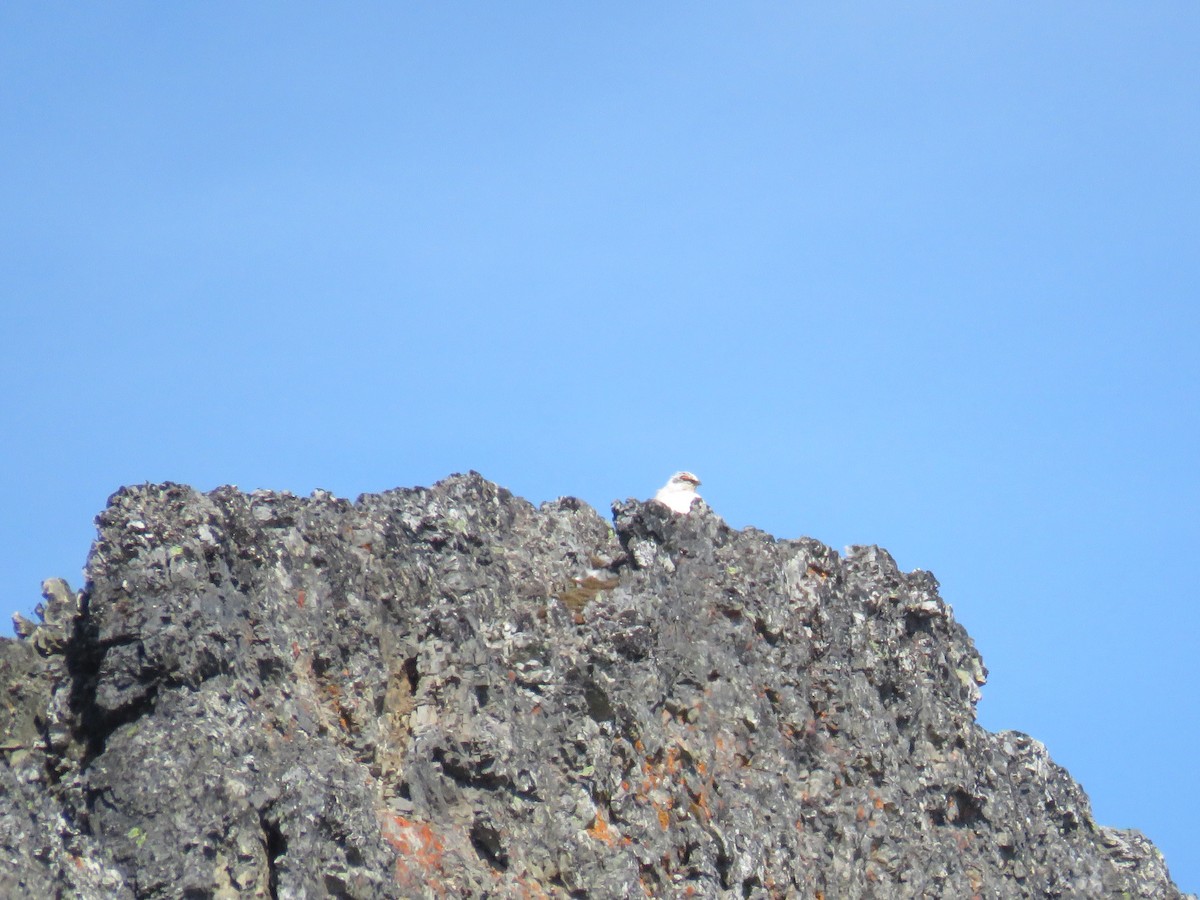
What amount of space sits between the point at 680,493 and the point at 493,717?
7.24 m

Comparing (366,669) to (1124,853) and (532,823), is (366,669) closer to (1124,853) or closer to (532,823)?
(532,823)

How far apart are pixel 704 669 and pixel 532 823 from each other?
4.13 m

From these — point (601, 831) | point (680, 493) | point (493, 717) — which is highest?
point (680, 493)

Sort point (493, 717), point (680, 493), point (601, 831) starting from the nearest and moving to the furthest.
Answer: point (493, 717) → point (601, 831) → point (680, 493)

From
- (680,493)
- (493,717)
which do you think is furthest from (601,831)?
(680,493)

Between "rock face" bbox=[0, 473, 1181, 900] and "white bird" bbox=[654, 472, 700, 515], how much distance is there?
0.64 metres

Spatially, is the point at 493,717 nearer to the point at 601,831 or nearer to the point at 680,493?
the point at 601,831

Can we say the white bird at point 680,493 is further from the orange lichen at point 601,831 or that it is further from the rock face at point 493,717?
the orange lichen at point 601,831

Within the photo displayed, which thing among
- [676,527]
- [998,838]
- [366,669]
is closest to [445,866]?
[366,669]

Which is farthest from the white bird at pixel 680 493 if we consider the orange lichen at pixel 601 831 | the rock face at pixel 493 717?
the orange lichen at pixel 601 831

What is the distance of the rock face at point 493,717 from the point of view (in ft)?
42.5

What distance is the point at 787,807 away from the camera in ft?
60.2

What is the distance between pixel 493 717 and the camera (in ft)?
50.8

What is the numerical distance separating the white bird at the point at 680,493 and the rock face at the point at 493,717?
2.09ft
